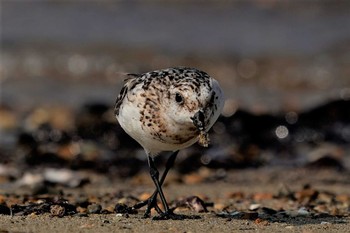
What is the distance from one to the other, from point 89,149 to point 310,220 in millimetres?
3645

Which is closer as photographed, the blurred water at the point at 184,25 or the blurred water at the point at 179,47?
the blurred water at the point at 179,47

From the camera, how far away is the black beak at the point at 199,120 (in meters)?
3.81

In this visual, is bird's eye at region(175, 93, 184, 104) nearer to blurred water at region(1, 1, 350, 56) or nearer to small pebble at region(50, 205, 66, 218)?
small pebble at region(50, 205, 66, 218)

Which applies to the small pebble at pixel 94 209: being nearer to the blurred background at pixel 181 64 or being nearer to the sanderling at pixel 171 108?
the sanderling at pixel 171 108

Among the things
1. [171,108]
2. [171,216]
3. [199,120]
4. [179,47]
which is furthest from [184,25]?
[199,120]

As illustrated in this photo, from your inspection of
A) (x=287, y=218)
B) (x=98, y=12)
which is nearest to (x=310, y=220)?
(x=287, y=218)

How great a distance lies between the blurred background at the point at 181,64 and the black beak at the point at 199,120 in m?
3.13

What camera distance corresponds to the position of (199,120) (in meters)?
3.81

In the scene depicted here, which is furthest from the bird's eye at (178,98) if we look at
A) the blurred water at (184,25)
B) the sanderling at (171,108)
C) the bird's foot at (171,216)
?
the blurred water at (184,25)

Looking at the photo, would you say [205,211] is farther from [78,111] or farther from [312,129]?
[78,111]

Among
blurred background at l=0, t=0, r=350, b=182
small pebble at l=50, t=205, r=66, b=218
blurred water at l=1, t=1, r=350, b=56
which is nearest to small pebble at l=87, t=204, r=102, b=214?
small pebble at l=50, t=205, r=66, b=218

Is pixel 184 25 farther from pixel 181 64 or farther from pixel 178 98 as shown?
pixel 178 98

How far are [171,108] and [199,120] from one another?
18cm

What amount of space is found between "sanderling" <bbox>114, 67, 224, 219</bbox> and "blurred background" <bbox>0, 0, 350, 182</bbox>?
2.64 metres
